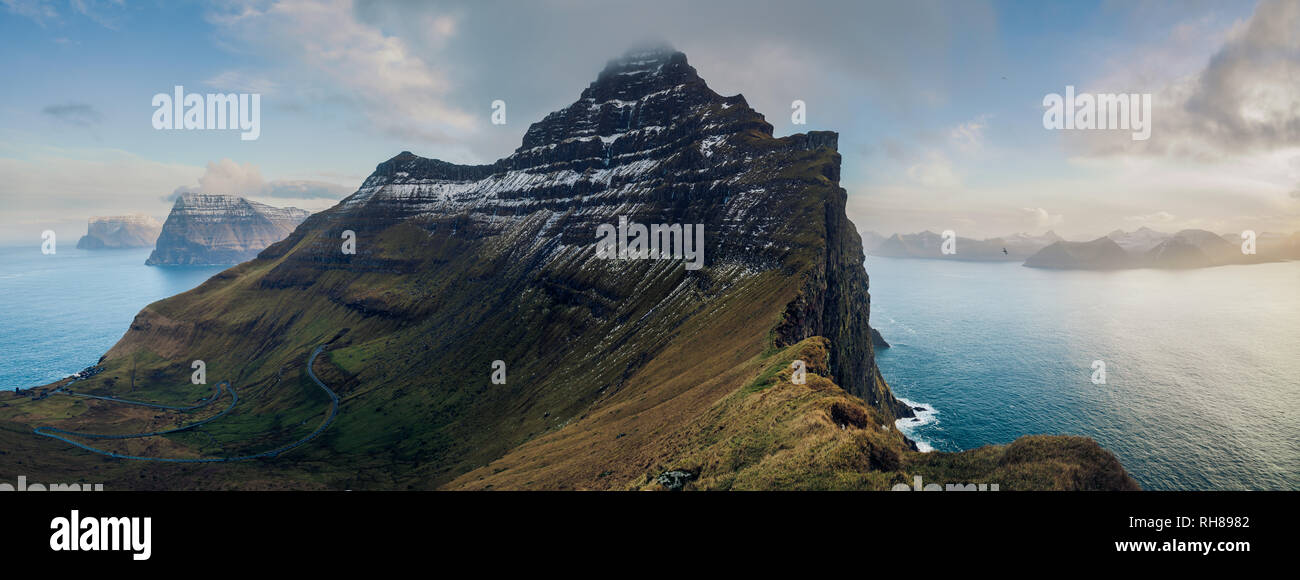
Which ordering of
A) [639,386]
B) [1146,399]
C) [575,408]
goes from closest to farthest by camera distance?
[639,386] < [575,408] < [1146,399]

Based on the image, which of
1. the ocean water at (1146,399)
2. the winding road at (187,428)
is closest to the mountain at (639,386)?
the winding road at (187,428)

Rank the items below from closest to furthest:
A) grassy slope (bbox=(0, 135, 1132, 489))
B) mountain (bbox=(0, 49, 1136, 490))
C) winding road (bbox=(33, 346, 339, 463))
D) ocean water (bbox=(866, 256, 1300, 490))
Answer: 1. grassy slope (bbox=(0, 135, 1132, 489))
2. mountain (bbox=(0, 49, 1136, 490))
3. ocean water (bbox=(866, 256, 1300, 490))
4. winding road (bbox=(33, 346, 339, 463))

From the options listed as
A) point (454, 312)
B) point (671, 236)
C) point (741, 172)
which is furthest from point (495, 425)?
point (741, 172)

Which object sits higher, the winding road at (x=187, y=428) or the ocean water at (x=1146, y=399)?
the ocean water at (x=1146, y=399)

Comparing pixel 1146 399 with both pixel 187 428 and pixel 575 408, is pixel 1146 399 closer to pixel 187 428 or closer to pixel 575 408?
pixel 575 408

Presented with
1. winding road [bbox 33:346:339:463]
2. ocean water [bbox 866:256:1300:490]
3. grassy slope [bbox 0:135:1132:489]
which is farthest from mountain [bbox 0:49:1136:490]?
ocean water [bbox 866:256:1300:490]

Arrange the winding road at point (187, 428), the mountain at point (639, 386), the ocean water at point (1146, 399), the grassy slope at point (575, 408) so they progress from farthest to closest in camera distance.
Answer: the winding road at point (187, 428) → the ocean water at point (1146, 399) → the mountain at point (639, 386) → the grassy slope at point (575, 408)

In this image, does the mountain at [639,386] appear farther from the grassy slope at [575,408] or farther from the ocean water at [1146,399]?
the ocean water at [1146,399]

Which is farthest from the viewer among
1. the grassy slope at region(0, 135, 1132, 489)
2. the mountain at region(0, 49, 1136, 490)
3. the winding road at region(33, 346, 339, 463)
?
the winding road at region(33, 346, 339, 463)

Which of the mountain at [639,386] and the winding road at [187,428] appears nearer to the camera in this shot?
the mountain at [639,386]

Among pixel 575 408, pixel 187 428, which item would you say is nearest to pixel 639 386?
pixel 575 408

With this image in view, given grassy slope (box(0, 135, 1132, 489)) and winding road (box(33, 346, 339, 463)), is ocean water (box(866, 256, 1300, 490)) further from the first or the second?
winding road (box(33, 346, 339, 463))
